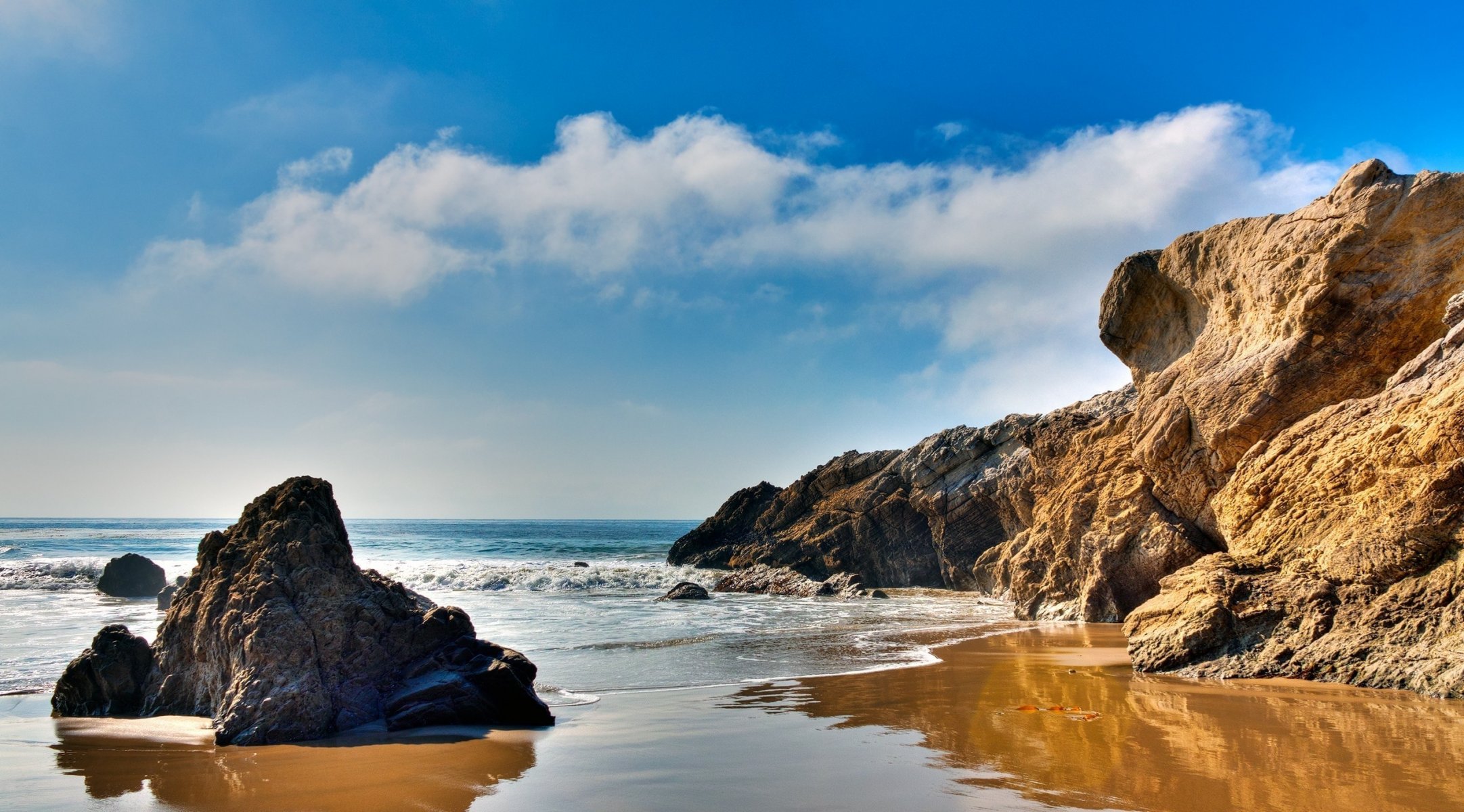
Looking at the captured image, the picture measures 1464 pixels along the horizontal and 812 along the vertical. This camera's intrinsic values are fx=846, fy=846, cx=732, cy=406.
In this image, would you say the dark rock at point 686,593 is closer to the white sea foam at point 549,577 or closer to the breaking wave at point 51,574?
the white sea foam at point 549,577

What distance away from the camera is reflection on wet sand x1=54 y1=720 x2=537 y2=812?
5.54 metres

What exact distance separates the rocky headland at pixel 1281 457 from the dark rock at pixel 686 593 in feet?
30.7

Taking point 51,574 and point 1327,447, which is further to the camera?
point 51,574

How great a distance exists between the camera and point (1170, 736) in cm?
657

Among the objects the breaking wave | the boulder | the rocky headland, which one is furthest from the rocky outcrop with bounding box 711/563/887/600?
the breaking wave

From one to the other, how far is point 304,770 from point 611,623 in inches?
486

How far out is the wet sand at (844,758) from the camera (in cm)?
529

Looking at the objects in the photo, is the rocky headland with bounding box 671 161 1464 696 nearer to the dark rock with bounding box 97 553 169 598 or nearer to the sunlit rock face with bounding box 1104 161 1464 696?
the sunlit rock face with bounding box 1104 161 1464 696

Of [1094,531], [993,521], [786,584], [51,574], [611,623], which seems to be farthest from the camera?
[51,574]

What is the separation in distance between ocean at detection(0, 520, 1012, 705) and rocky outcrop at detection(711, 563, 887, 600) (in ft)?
4.49

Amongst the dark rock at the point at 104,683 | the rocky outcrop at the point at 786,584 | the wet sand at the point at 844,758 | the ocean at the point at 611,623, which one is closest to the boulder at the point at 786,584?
the rocky outcrop at the point at 786,584

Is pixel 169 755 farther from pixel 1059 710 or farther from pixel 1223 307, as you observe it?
pixel 1223 307

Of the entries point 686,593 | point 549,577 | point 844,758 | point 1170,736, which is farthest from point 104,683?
point 549,577

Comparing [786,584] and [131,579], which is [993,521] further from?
[131,579]
